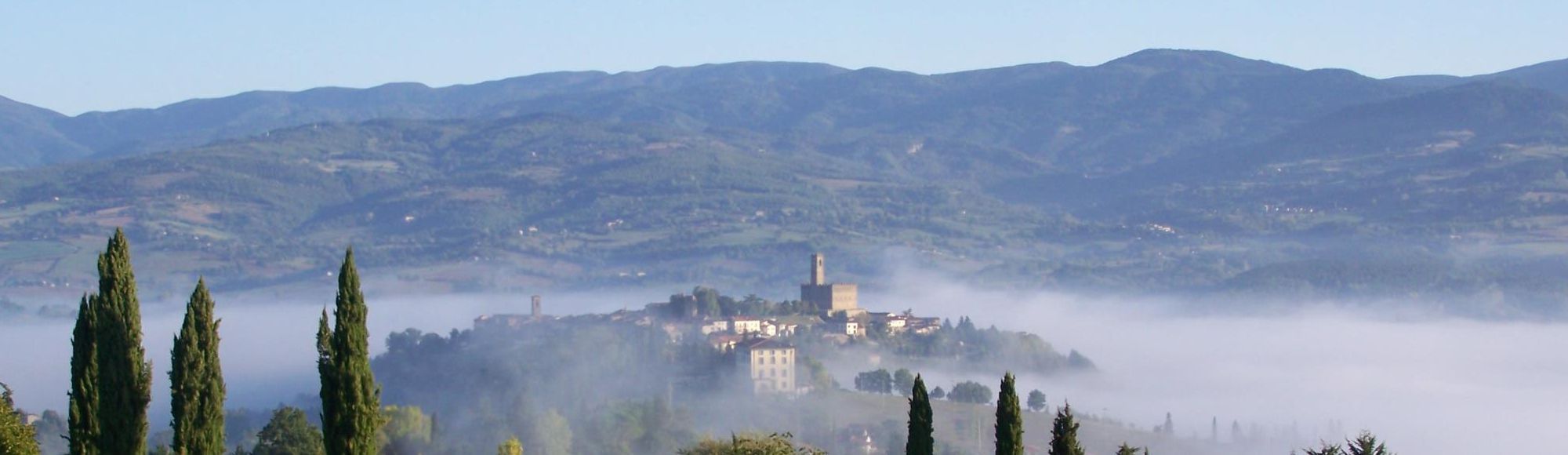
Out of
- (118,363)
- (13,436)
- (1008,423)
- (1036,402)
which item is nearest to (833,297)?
(1036,402)

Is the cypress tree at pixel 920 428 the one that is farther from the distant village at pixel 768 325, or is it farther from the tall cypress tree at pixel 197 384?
the distant village at pixel 768 325

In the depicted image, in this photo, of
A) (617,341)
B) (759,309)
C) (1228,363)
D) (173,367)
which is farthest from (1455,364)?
(173,367)

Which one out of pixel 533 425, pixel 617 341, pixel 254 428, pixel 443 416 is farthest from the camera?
pixel 617 341

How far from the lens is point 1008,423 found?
35688 mm

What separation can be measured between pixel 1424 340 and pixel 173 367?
556 ft

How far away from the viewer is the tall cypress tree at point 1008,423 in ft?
117

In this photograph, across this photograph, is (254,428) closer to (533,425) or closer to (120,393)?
(533,425)

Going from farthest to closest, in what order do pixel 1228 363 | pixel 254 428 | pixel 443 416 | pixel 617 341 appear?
pixel 1228 363
pixel 617 341
pixel 254 428
pixel 443 416

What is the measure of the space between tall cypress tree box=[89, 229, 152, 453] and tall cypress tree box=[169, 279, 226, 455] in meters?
0.98

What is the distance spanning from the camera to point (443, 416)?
3866 inches

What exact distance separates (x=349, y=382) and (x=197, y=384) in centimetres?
481

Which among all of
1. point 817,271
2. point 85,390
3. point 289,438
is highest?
point 817,271

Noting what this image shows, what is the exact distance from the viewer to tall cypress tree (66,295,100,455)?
3641cm

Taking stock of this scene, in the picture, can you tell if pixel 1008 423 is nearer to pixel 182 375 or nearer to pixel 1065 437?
pixel 1065 437
